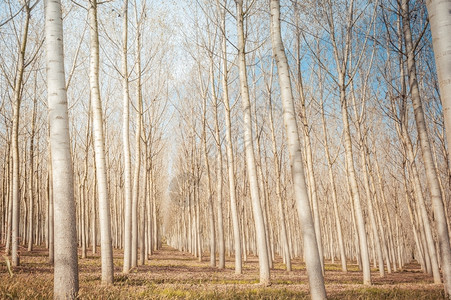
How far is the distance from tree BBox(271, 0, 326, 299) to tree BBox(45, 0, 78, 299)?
312 centimetres

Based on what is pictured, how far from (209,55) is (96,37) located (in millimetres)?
5951

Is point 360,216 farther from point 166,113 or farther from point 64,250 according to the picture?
point 166,113

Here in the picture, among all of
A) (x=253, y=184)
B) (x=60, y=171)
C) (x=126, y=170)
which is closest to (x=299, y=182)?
(x=253, y=184)

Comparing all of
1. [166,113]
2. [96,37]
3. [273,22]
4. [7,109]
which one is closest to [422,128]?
[273,22]

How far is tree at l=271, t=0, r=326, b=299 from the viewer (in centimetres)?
427

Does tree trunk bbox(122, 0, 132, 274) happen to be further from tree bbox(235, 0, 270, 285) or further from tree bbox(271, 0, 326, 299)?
tree bbox(271, 0, 326, 299)

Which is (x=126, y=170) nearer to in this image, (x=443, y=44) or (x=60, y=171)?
(x=60, y=171)

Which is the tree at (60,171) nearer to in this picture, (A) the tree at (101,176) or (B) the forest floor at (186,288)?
(B) the forest floor at (186,288)

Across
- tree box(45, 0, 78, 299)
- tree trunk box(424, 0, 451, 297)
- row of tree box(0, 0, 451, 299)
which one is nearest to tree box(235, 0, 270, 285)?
row of tree box(0, 0, 451, 299)

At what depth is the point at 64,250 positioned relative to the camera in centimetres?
367

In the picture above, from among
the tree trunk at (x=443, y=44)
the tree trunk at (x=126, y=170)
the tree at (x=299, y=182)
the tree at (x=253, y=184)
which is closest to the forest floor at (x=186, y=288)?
the tree at (x=253, y=184)

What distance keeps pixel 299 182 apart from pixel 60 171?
337cm

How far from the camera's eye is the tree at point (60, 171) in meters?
3.62

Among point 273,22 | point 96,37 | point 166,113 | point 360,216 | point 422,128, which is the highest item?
point 166,113
